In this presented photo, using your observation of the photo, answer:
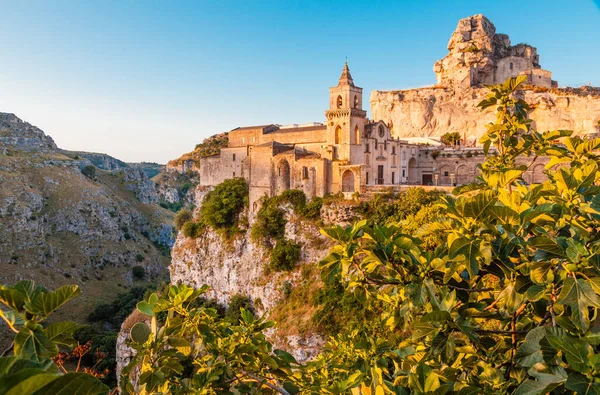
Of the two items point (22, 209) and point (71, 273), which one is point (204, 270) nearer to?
point (71, 273)

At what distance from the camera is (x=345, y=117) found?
30.1 m

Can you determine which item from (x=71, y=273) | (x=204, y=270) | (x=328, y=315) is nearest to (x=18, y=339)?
(x=328, y=315)

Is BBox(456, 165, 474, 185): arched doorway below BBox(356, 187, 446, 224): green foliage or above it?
above

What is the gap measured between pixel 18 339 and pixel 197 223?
38.4m

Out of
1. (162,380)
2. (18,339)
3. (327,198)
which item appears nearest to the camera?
(18,339)

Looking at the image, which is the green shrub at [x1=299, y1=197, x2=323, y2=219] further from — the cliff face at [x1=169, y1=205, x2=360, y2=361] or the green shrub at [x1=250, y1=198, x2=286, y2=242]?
the green shrub at [x1=250, y1=198, x2=286, y2=242]

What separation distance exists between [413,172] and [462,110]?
1509 cm

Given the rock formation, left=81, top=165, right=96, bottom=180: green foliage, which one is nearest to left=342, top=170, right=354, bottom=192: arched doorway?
the rock formation

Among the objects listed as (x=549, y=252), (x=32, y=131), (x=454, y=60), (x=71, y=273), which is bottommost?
(x=71, y=273)

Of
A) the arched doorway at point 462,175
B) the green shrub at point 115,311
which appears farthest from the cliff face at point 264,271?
the arched doorway at point 462,175

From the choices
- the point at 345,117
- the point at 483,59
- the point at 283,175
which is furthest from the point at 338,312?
the point at 483,59

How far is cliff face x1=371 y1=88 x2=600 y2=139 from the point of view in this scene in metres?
40.8

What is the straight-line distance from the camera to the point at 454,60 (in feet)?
167

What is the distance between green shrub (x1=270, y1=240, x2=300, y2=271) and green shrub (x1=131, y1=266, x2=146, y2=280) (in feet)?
141
